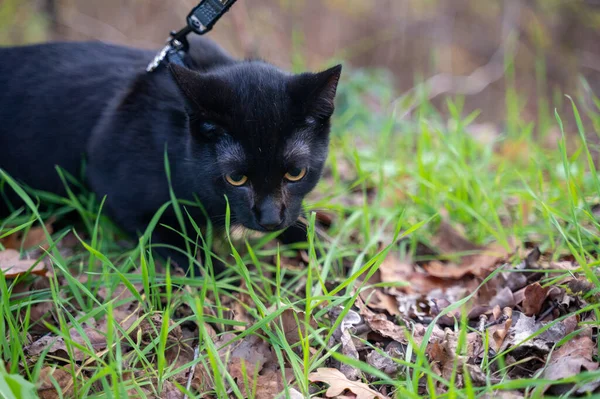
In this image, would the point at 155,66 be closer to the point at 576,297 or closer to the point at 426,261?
the point at 426,261

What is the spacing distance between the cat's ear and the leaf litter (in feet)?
2.51

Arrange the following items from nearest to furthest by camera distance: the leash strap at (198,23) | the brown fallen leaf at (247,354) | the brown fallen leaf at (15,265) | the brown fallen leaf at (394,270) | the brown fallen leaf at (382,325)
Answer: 1. the brown fallen leaf at (247,354)
2. the brown fallen leaf at (382,325)
3. the brown fallen leaf at (15,265)
4. the leash strap at (198,23)
5. the brown fallen leaf at (394,270)

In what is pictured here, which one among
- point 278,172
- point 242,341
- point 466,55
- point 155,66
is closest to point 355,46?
point 466,55

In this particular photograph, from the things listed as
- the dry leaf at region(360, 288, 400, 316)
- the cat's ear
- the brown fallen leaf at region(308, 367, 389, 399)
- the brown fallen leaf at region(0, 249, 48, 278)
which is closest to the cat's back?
the brown fallen leaf at region(0, 249, 48, 278)

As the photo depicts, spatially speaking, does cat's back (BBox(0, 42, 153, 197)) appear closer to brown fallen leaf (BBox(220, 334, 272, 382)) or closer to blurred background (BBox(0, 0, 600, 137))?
brown fallen leaf (BBox(220, 334, 272, 382))

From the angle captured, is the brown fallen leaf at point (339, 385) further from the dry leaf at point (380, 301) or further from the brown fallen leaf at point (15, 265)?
the brown fallen leaf at point (15, 265)

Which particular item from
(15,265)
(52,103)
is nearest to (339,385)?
(15,265)

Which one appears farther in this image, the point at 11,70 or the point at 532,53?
the point at 532,53

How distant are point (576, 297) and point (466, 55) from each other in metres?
5.22

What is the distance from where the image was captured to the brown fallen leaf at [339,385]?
1.47 m

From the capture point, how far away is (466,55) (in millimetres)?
6250

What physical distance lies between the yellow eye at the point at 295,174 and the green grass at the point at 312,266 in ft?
0.88

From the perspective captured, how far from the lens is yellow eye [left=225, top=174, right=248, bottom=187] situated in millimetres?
1865

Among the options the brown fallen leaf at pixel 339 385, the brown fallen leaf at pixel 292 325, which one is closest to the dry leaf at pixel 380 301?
the brown fallen leaf at pixel 292 325
